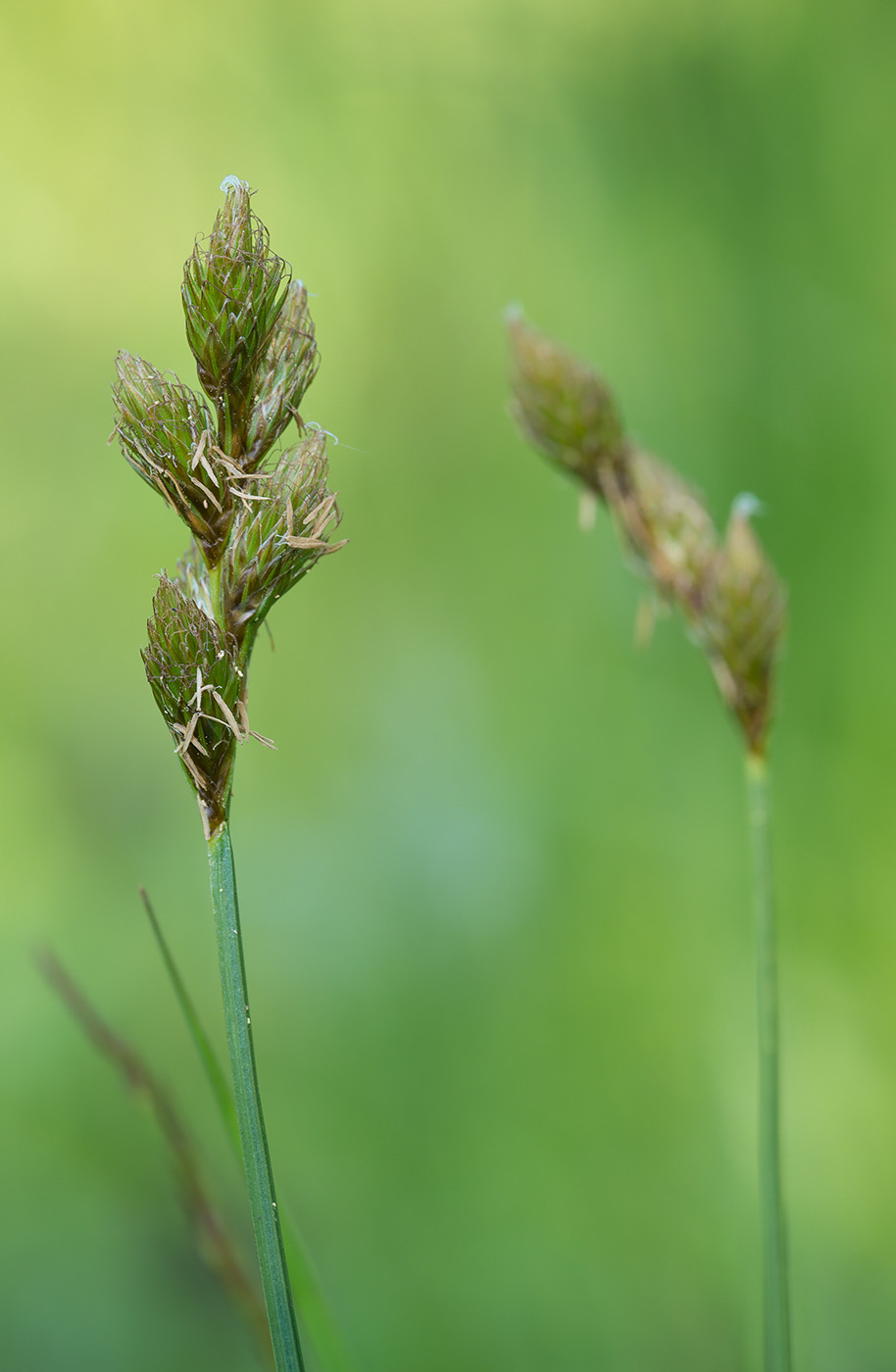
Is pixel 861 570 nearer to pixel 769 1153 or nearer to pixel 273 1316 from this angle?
pixel 769 1153

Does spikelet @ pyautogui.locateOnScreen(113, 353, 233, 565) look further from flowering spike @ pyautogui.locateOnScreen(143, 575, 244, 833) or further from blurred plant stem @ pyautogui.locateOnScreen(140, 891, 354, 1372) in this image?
blurred plant stem @ pyautogui.locateOnScreen(140, 891, 354, 1372)


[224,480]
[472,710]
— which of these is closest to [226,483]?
[224,480]

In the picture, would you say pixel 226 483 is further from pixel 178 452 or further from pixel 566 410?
pixel 566 410

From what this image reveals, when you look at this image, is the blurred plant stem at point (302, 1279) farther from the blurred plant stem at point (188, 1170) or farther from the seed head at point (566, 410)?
the seed head at point (566, 410)

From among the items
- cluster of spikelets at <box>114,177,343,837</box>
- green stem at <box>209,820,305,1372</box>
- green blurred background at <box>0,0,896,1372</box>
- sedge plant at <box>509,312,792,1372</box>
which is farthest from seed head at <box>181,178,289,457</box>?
green blurred background at <box>0,0,896,1372</box>

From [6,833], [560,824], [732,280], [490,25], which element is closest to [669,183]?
[732,280]

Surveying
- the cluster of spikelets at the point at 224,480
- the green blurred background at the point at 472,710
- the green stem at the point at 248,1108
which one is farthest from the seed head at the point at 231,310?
the green blurred background at the point at 472,710
